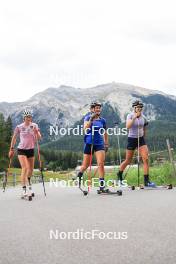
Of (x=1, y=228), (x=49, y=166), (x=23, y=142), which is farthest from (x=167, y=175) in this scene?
(x=49, y=166)

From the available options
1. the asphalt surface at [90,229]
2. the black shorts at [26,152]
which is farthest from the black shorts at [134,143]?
the asphalt surface at [90,229]

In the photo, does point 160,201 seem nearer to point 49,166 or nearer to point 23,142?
point 23,142

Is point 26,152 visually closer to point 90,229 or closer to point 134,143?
point 134,143

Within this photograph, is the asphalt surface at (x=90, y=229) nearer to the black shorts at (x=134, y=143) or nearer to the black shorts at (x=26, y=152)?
the black shorts at (x=26, y=152)

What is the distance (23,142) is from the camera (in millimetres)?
11438

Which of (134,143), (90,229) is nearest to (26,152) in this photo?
(134,143)

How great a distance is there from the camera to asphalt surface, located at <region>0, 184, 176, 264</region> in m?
3.82

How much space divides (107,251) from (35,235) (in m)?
1.21

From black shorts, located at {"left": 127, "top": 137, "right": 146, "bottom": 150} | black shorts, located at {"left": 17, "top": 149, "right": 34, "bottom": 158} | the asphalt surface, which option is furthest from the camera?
black shorts, located at {"left": 127, "top": 137, "right": 146, "bottom": 150}

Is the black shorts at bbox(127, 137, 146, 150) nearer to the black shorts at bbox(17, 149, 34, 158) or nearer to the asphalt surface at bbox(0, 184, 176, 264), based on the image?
the black shorts at bbox(17, 149, 34, 158)

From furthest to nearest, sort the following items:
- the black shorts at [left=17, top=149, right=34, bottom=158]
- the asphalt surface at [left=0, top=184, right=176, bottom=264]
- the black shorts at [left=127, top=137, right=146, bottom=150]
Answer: the black shorts at [left=127, top=137, right=146, bottom=150] < the black shorts at [left=17, top=149, right=34, bottom=158] < the asphalt surface at [left=0, top=184, right=176, bottom=264]

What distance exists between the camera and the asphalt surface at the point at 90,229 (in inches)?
151

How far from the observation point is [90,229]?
5297 millimetres

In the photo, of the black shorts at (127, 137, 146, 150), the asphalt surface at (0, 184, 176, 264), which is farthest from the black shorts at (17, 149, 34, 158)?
the asphalt surface at (0, 184, 176, 264)
